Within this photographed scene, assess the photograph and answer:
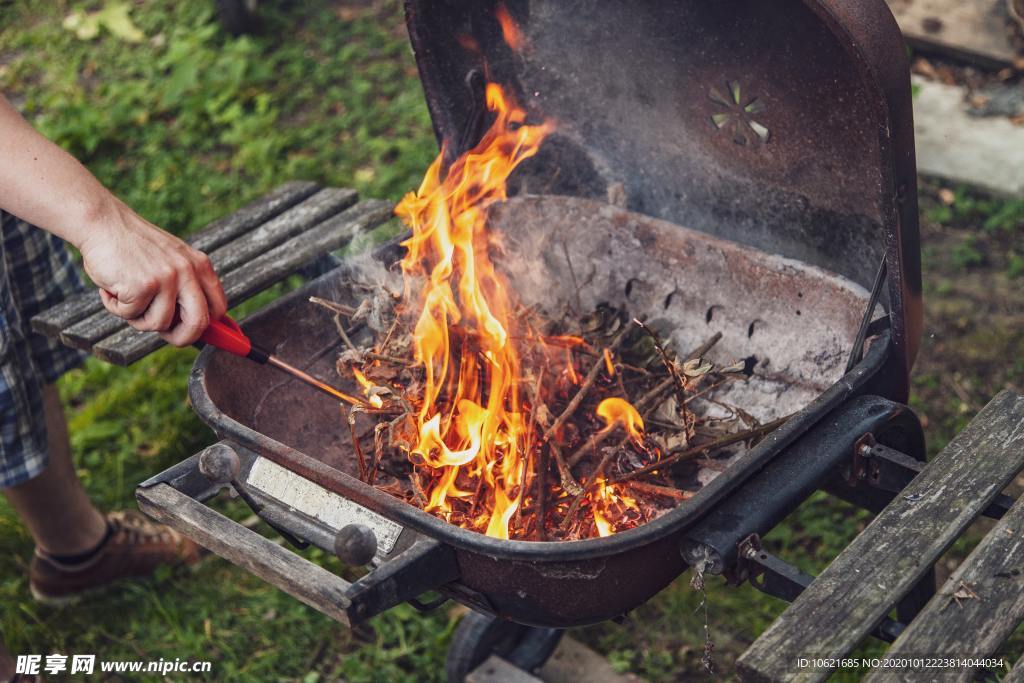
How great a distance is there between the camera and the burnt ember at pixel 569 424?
2.19 m

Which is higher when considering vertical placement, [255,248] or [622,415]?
[255,248]

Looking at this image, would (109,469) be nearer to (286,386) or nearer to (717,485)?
(286,386)

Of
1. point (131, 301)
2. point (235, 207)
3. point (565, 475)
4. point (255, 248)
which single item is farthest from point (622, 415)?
point (235, 207)

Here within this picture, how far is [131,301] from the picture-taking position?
2027mm

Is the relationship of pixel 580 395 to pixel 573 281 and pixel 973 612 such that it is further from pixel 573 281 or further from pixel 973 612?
pixel 973 612

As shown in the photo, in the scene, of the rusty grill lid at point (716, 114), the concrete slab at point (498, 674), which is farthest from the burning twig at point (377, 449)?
the rusty grill lid at point (716, 114)

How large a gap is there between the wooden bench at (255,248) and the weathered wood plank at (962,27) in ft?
10.3

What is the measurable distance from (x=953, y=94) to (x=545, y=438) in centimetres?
349

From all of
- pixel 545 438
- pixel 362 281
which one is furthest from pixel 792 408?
pixel 362 281

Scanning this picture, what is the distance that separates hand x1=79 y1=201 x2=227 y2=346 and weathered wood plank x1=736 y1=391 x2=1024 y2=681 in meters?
1.23

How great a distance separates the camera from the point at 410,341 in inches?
102

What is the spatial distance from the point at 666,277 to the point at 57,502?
1.88 meters

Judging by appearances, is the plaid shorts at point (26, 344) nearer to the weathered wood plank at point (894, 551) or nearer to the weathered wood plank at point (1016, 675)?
the weathered wood plank at point (894, 551)

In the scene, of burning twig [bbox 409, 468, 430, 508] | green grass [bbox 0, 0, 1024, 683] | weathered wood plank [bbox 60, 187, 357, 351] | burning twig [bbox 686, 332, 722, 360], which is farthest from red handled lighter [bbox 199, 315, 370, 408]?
green grass [bbox 0, 0, 1024, 683]
